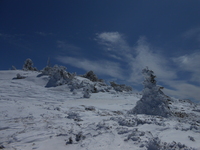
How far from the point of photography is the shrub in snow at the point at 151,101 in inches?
350

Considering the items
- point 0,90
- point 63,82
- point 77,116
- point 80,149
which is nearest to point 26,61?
point 63,82

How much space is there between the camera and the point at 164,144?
13.5ft

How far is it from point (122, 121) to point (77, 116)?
2.42 metres

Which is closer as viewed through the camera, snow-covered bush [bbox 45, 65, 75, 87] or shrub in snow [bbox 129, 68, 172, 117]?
shrub in snow [bbox 129, 68, 172, 117]

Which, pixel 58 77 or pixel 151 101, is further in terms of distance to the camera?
pixel 58 77

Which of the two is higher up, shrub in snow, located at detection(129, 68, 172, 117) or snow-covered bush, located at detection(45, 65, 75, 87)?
snow-covered bush, located at detection(45, 65, 75, 87)

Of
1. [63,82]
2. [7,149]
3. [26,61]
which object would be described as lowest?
[7,149]

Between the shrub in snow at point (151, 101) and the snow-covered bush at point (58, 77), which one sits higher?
the snow-covered bush at point (58, 77)

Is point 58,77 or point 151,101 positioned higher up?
point 58,77

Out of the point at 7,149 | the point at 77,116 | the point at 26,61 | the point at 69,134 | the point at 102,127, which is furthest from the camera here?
the point at 26,61

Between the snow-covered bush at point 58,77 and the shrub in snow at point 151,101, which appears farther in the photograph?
the snow-covered bush at point 58,77

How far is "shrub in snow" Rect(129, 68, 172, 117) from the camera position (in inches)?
350

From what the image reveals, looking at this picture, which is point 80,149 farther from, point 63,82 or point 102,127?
point 63,82

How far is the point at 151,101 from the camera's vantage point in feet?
31.4
